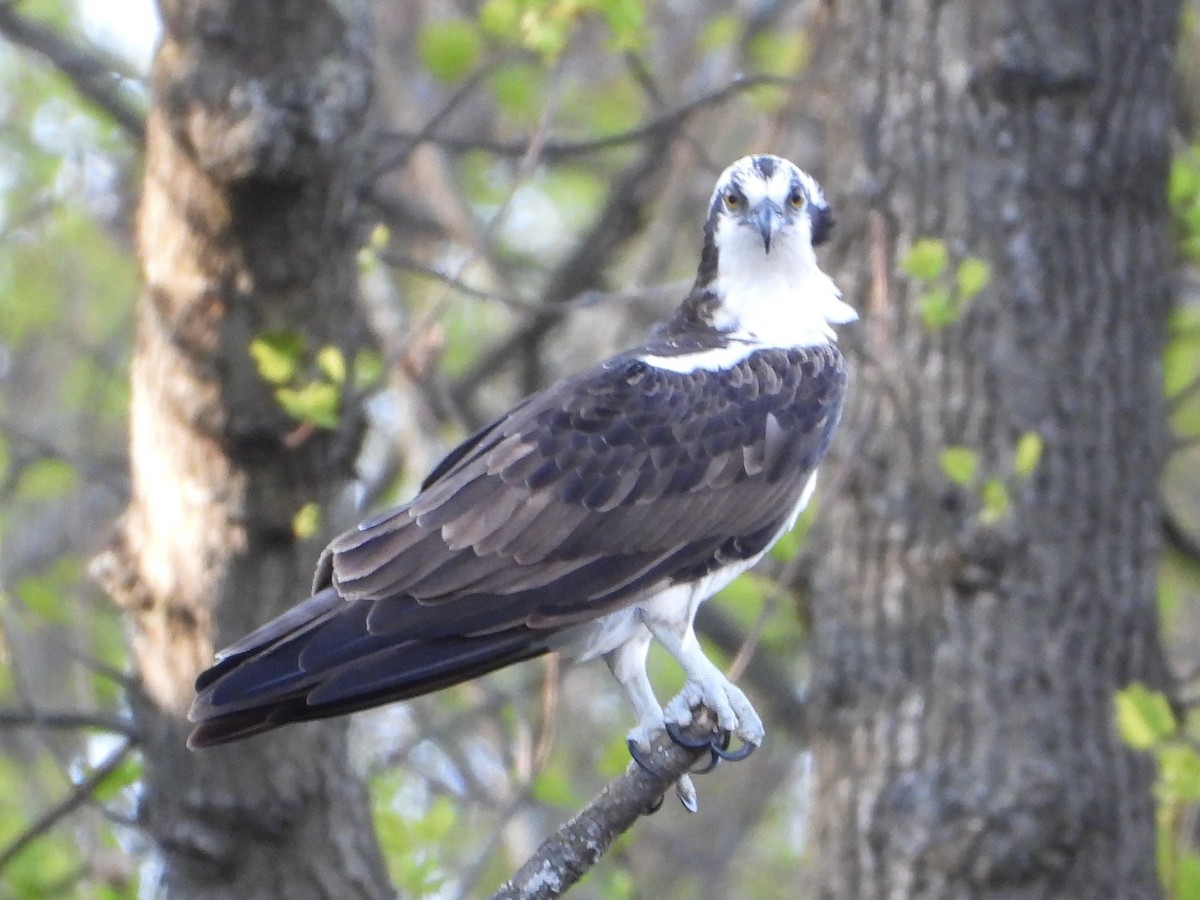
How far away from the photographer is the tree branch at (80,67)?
553 cm

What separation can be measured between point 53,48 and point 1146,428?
390 cm

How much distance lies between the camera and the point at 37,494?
37.9ft

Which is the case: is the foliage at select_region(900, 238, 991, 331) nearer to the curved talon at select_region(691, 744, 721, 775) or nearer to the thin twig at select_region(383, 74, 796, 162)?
the thin twig at select_region(383, 74, 796, 162)

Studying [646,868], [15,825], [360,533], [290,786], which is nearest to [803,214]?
[360,533]

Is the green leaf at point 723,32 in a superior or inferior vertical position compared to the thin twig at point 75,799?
superior

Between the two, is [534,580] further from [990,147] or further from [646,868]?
[646,868]

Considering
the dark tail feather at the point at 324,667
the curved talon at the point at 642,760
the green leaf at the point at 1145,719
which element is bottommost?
the curved talon at the point at 642,760

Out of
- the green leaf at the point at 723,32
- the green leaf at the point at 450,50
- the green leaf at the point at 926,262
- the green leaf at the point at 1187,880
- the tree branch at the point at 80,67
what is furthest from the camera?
the green leaf at the point at 723,32

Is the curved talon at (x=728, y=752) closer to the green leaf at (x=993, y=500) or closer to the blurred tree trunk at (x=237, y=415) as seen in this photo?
the blurred tree trunk at (x=237, y=415)

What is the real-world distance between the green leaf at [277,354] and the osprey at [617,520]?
0.48 m

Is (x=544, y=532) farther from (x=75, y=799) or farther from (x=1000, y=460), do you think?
(x=1000, y=460)

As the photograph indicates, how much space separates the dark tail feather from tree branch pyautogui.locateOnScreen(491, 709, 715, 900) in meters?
0.38

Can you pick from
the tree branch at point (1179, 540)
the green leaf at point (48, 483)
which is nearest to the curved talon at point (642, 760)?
the tree branch at point (1179, 540)

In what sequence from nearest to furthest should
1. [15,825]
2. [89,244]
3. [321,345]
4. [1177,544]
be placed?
[321,345] < [1177,544] < [15,825] < [89,244]
